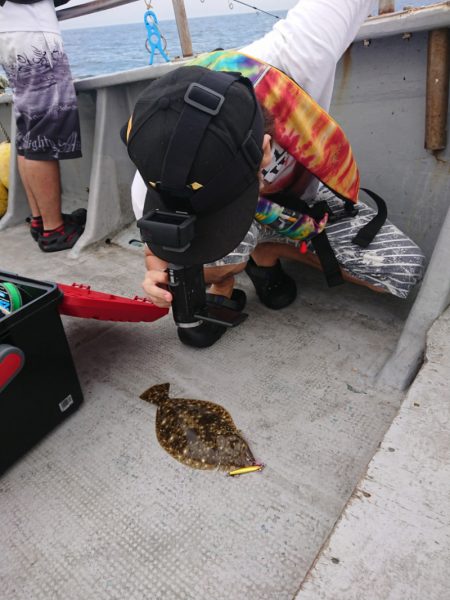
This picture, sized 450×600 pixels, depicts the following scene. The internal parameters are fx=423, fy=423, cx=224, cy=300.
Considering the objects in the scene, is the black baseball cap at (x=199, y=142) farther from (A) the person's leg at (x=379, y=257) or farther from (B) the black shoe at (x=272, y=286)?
(B) the black shoe at (x=272, y=286)

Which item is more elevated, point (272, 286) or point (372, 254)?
point (372, 254)

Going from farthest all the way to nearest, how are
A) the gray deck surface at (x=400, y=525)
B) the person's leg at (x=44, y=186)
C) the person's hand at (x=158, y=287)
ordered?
the person's leg at (x=44, y=186) → the person's hand at (x=158, y=287) → the gray deck surface at (x=400, y=525)

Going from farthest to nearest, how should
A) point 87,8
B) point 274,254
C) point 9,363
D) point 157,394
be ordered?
point 87,8
point 274,254
point 157,394
point 9,363

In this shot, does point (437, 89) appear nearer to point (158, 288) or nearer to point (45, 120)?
point (158, 288)

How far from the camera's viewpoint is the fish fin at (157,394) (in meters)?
1.66

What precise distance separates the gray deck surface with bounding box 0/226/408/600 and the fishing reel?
274 millimetres

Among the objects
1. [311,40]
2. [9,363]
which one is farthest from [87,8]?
[9,363]

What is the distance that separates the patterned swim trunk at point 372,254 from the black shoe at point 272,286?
211 mm

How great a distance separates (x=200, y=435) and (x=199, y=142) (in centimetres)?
95

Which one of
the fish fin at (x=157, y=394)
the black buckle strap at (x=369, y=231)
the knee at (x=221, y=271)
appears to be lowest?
the fish fin at (x=157, y=394)

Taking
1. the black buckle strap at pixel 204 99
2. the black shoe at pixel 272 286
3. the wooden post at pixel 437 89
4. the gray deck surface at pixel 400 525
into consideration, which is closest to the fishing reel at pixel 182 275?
the black shoe at pixel 272 286

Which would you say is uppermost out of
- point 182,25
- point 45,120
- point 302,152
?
point 182,25

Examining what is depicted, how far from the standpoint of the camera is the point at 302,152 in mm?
1530

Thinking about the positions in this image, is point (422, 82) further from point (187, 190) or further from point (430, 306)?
point (187, 190)
